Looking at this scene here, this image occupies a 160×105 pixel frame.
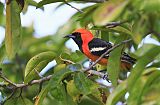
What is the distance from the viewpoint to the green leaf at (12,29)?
290 cm

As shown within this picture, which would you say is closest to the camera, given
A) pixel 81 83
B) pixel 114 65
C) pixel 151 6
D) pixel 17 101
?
pixel 151 6

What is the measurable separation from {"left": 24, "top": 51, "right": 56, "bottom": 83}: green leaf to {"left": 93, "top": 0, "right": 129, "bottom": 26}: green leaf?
1663 mm

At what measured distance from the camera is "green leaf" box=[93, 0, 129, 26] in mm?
1377

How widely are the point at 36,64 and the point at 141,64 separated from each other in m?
1.52

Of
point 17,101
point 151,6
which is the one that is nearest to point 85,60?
point 17,101

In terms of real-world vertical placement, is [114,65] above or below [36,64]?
above

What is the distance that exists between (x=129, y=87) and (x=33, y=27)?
331 cm

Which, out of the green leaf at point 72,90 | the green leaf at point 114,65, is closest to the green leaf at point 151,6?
the green leaf at point 114,65

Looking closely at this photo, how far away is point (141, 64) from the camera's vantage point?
175 centimetres

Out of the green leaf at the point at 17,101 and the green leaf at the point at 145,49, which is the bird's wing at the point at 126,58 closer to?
the green leaf at the point at 17,101

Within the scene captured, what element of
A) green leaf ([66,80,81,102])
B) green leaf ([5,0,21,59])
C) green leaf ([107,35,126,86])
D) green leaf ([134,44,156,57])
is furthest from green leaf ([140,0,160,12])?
green leaf ([66,80,81,102])

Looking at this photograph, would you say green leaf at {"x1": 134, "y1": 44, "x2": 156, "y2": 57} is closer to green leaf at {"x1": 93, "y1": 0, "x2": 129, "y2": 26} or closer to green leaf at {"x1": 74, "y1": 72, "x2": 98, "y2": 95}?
green leaf at {"x1": 93, "y1": 0, "x2": 129, "y2": 26}

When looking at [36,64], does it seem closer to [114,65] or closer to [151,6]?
[114,65]

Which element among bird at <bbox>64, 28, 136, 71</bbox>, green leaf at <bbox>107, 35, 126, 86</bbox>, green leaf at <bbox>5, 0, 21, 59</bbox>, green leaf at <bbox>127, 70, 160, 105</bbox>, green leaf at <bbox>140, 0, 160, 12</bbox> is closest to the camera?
green leaf at <bbox>140, 0, 160, 12</bbox>
